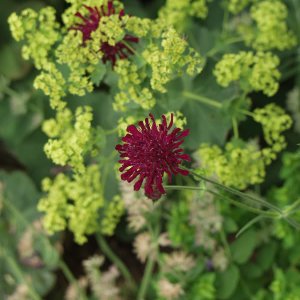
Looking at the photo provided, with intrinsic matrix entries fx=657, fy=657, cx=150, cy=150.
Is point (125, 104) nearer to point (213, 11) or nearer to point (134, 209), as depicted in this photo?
point (134, 209)

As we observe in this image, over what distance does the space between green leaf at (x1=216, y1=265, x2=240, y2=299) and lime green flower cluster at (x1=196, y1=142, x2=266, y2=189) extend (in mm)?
224

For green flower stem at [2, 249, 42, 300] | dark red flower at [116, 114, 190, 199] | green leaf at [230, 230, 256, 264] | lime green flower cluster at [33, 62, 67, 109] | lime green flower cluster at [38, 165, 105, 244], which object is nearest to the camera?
dark red flower at [116, 114, 190, 199]

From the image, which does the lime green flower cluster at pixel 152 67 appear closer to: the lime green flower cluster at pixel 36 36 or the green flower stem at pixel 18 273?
the lime green flower cluster at pixel 36 36

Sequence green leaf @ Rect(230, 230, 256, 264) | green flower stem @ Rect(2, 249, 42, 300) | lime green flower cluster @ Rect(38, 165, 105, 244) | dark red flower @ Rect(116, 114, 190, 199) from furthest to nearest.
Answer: green flower stem @ Rect(2, 249, 42, 300) → green leaf @ Rect(230, 230, 256, 264) → lime green flower cluster @ Rect(38, 165, 105, 244) → dark red flower @ Rect(116, 114, 190, 199)

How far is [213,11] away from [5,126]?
2.21ft

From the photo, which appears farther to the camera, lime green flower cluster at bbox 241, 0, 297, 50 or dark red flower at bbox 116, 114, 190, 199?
lime green flower cluster at bbox 241, 0, 297, 50

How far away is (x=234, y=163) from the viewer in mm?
1220

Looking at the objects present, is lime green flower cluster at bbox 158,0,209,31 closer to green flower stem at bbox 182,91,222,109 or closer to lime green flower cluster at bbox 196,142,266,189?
green flower stem at bbox 182,91,222,109

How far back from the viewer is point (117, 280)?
1.79 m

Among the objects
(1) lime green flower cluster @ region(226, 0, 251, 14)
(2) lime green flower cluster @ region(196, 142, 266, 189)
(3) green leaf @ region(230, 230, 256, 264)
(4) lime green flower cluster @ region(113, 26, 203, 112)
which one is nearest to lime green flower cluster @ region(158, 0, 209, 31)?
(1) lime green flower cluster @ region(226, 0, 251, 14)

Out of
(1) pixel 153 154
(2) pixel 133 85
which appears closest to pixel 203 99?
(2) pixel 133 85

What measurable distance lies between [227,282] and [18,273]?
581mm

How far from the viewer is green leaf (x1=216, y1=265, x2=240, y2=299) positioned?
1386mm

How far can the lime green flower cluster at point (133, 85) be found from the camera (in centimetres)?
113
